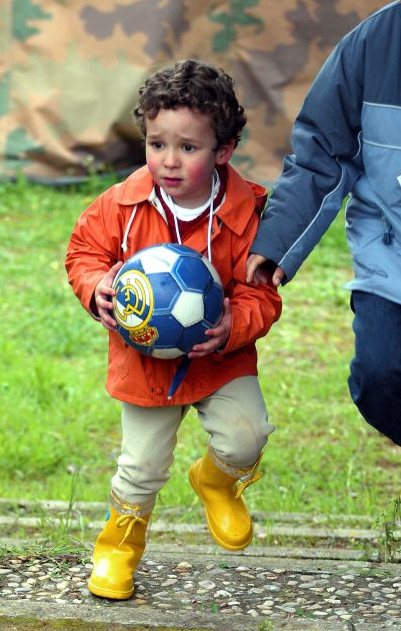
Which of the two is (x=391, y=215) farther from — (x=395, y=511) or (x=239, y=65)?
(x=239, y=65)

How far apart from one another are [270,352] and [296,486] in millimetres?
2112

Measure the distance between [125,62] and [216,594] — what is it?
8.02 meters

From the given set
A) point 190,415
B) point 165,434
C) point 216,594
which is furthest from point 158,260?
point 190,415

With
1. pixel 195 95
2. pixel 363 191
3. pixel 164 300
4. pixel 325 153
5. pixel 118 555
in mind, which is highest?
pixel 195 95

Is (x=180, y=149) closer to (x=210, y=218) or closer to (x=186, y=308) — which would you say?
(x=210, y=218)

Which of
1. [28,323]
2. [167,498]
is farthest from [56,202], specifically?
[167,498]

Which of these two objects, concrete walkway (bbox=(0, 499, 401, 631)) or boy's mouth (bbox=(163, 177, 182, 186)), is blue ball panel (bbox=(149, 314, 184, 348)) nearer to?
boy's mouth (bbox=(163, 177, 182, 186))

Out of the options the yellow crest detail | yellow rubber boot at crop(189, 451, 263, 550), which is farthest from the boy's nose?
yellow rubber boot at crop(189, 451, 263, 550)

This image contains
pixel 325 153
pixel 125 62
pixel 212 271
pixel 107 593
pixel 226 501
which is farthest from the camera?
pixel 125 62

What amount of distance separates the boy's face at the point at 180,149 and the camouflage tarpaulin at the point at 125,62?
7468 mm

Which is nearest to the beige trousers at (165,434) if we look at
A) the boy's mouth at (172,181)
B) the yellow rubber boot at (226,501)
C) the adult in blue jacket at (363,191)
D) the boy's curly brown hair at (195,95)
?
the yellow rubber boot at (226,501)

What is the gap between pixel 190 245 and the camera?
3.96m

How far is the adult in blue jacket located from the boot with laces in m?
0.90

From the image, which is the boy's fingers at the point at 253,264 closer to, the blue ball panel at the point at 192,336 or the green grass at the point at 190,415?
the blue ball panel at the point at 192,336
